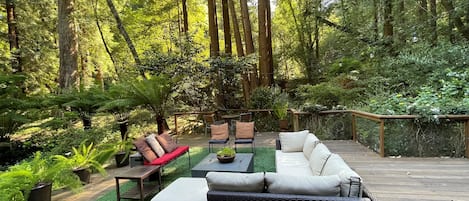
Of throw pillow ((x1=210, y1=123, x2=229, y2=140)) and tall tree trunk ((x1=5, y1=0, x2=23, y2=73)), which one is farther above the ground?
tall tree trunk ((x1=5, y1=0, x2=23, y2=73))

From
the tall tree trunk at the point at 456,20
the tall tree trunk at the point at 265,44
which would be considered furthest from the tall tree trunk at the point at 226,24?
the tall tree trunk at the point at 456,20

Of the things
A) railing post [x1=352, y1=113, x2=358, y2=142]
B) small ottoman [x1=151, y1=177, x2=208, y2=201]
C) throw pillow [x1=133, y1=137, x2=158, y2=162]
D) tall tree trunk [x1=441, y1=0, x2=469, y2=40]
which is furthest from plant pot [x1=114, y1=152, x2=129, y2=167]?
tall tree trunk [x1=441, y1=0, x2=469, y2=40]

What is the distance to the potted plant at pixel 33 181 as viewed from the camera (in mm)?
2893

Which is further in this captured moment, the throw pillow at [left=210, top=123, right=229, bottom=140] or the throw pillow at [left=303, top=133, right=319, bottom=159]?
the throw pillow at [left=210, top=123, right=229, bottom=140]

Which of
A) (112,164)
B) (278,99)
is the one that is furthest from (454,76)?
(112,164)

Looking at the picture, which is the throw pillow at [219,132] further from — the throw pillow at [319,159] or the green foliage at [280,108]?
the throw pillow at [319,159]

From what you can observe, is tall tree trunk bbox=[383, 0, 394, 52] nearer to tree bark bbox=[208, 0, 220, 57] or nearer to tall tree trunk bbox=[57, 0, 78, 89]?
tree bark bbox=[208, 0, 220, 57]

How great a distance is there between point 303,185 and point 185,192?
4.51 ft

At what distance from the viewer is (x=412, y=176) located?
12.3 ft

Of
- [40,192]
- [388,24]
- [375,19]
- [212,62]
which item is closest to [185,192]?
[40,192]

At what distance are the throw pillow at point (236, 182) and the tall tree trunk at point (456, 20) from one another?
808 centimetres

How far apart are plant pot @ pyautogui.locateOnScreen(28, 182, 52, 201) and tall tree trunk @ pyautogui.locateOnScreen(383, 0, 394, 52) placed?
10.0 meters

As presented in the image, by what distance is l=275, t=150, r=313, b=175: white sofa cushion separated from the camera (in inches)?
137

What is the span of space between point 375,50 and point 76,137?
971cm
